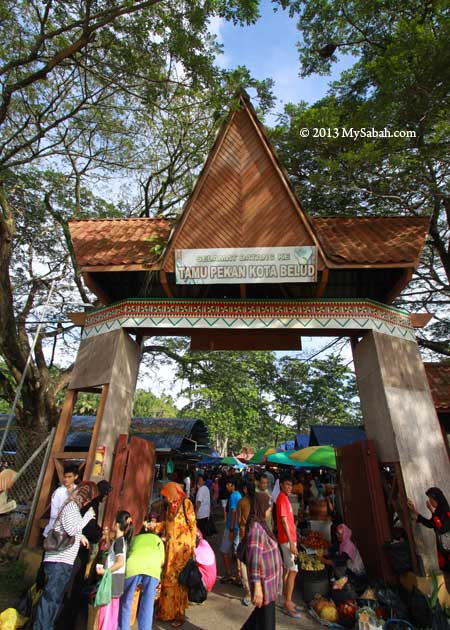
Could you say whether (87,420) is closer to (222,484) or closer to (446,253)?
(222,484)

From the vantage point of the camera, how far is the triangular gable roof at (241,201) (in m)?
7.01

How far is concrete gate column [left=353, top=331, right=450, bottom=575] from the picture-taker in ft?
18.9

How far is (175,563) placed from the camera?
4.64 m

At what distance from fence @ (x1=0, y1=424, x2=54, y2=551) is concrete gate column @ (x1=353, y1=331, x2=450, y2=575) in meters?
5.89

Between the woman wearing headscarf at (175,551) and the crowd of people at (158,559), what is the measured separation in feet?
0.03

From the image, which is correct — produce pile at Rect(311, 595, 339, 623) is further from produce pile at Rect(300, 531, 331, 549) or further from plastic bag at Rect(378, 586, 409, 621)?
produce pile at Rect(300, 531, 331, 549)

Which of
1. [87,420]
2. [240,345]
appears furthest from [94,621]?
[87,420]

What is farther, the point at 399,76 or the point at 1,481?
the point at 399,76

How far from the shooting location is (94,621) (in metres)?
3.87

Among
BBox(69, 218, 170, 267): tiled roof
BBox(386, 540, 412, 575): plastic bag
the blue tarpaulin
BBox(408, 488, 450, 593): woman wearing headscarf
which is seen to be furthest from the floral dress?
the blue tarpaulin

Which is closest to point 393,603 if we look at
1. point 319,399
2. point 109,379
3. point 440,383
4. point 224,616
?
point 224,616

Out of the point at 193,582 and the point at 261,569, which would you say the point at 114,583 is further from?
the point at 261,569

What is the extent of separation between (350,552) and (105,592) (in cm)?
390

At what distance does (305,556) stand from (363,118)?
8.89m
